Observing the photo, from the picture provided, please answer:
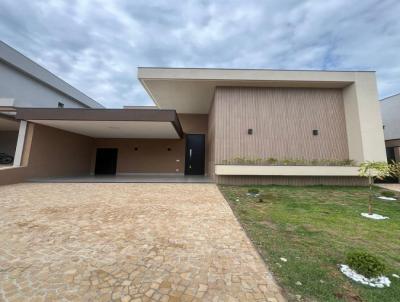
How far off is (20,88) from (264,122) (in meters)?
17.9

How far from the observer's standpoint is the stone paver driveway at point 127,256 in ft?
5.32

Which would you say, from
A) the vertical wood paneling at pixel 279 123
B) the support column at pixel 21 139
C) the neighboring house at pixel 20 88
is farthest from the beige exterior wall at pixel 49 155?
the vertical wood paneling at pixel 279 123

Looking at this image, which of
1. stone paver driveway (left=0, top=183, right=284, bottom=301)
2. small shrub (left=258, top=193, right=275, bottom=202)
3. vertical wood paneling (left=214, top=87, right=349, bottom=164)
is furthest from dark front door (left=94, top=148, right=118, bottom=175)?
small shrub (left=258, top=193, right=275, bottom=202)

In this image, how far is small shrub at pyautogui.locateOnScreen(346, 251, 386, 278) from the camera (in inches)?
71.4

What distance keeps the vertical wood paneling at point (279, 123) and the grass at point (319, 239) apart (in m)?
3.30

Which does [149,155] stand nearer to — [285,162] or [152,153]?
[152,153]

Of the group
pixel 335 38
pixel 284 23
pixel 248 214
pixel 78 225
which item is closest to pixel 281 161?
pixel 248 214

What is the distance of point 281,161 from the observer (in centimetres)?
810

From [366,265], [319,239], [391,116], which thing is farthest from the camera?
[391,116]

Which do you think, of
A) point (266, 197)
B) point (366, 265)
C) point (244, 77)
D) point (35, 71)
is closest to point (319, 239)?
point (366, 265)

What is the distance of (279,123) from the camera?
27.9 feet

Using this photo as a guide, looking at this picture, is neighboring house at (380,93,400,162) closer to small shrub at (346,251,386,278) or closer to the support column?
small shrub at (346,251,386,278)

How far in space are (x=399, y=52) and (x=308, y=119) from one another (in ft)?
18.4

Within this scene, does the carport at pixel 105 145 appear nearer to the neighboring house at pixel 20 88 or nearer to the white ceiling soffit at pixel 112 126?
the white ceiling soffit at pixel 112 126
